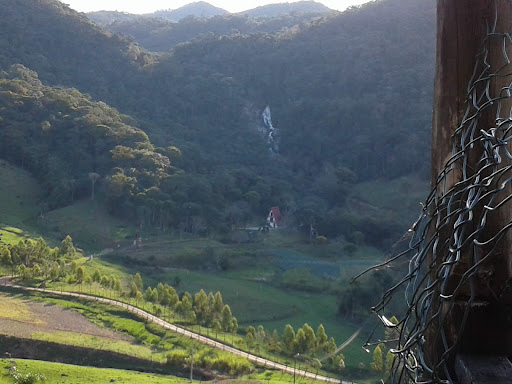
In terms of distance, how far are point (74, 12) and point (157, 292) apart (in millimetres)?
45801

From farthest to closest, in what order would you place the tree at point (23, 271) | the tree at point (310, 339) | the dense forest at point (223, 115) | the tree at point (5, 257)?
the dense forest at point (223, 115), the tree at point (5, 257), the tree at point (23, 271), the tree at point (310, 339)

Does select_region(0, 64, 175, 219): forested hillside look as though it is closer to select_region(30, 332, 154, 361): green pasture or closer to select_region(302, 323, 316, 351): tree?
select_region(30, 332, 154, 361): green pasture

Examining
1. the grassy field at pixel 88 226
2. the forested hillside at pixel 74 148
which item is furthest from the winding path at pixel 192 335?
the forested hillside at pixel 74 148

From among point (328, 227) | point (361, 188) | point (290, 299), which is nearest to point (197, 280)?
point (290, 299)

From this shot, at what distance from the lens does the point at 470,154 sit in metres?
1.16

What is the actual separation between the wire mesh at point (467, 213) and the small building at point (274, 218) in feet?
116

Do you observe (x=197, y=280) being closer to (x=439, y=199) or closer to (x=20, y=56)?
(x=439, y=199)

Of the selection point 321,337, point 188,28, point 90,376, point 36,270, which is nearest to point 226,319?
point 321,337

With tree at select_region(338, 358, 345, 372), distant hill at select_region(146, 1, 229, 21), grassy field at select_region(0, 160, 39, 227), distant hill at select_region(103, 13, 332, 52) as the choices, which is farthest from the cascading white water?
distant hill at select_region(146, 1, 229, 21)

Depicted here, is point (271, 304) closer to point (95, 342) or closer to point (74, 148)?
point (95, 342)

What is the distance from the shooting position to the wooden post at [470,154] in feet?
3.52

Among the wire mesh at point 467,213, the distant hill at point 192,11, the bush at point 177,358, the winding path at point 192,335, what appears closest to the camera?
the wire mesh at point 467,213

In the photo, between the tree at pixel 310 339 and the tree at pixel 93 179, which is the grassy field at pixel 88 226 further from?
the tree at pixel 310 339

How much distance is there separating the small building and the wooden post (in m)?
35.4
